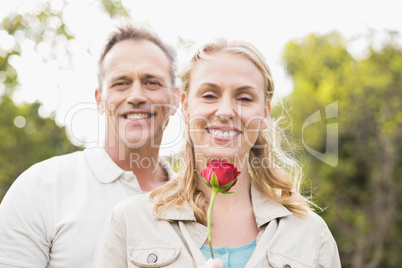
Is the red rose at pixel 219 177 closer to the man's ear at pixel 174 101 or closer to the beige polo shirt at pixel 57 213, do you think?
the beige polo shirt at pixel 57 213

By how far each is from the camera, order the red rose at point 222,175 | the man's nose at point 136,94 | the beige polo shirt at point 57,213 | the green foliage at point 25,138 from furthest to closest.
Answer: the green foliage at point 25,138, the man's nose at point 136,94, the beige polo shirt at point 57,213, the red rose at point 222,175

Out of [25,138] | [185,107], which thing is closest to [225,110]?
[185,107]

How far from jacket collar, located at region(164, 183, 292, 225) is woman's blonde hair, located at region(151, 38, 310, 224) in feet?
0.10

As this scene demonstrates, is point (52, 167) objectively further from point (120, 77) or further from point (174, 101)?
point (174, 101)

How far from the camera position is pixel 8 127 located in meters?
19.6

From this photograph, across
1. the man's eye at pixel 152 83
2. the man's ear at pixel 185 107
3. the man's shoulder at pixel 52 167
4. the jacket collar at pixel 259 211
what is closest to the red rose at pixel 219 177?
the jacket collar at pixel 259 211

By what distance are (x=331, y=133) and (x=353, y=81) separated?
2.00m

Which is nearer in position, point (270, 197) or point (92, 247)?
point (270, 197)

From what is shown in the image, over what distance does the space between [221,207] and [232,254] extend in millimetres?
292

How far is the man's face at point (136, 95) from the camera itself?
3658mm

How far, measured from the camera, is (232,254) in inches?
100

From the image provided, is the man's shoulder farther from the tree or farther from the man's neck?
the tree

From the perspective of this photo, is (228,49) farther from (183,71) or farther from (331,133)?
(331,133)

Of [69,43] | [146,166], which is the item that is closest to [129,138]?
[146,166]
